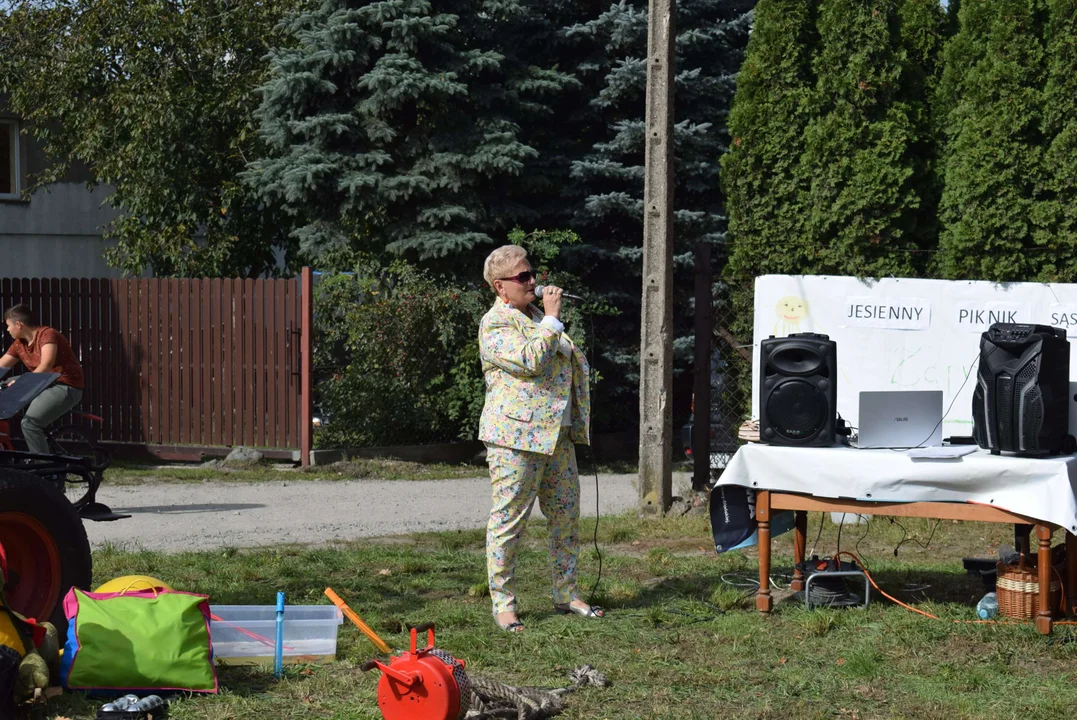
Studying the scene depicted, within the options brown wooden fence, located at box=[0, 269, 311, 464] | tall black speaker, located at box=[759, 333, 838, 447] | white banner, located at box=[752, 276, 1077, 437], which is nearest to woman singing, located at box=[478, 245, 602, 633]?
tall black speaker, located at box=[759, 333, 838, 447]

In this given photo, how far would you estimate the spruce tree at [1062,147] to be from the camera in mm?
9961

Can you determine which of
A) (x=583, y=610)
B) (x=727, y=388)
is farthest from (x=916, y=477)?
(x=727, y=388)

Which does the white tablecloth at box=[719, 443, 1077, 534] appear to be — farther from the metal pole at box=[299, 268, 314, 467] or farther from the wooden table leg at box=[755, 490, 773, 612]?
the metal pole at box=[299, 268, 314, 467]

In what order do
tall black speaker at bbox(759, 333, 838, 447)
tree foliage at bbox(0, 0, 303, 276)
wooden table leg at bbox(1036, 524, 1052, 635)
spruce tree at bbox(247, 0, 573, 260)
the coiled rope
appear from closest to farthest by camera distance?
the coiled rope → wooden table leg at bbox(1036, 524, 1052, 635) → tall black speaker at bbox(759, 333, 838, 447) → spruce tree at bbox(247, 0, 573, 260) → tree foliage at bbox(0, 0, 303, 276)

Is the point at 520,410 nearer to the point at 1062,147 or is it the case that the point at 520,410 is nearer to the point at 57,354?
the point at 57,354

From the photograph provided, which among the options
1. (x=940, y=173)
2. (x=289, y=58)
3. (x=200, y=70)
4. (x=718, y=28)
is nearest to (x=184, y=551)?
(x=940, y=173)

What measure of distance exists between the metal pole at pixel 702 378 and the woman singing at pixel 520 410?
4.47m

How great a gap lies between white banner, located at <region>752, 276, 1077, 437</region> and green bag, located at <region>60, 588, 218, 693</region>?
5.85 meters

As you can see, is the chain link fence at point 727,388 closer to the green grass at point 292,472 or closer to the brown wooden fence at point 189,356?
the green grass at point 292,472

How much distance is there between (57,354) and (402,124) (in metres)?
6.26

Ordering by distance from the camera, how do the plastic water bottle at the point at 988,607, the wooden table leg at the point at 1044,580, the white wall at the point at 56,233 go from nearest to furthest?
1. the wooden table leg at the point at 1044,580
2. the plastic water bottle at the point at 988,607
3. the white wall at the point at 56,233

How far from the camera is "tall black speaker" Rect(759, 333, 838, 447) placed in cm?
673

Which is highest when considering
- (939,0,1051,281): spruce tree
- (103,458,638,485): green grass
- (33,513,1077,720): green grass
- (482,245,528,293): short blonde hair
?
(939,0,1051,281): spruce tree

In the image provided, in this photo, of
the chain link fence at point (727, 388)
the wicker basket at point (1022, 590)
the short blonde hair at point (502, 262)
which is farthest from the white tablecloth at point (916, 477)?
the chain link fence at point (727, 388)
